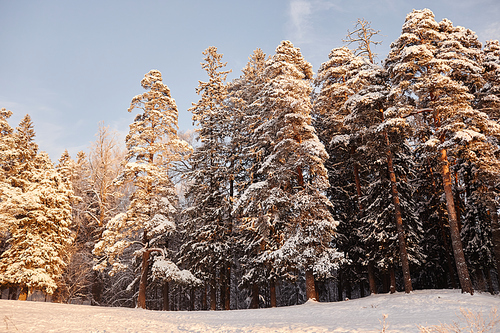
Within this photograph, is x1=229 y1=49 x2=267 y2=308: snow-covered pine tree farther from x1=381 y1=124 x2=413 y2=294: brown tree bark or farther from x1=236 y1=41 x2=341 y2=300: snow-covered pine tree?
x1=381 y1=124 x2=413 y2=294: brown tree bark

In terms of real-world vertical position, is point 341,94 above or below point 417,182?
above

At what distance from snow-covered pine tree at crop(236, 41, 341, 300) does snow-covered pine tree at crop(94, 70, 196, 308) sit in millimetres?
5656

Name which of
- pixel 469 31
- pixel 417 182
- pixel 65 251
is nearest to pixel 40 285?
pixel 65 251

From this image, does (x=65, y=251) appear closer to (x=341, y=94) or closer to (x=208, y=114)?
(x=208, y=114)

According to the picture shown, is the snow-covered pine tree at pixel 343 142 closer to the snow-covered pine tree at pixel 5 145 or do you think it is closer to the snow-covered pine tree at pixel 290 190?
the snow-covered pine tree at pixel 290 190

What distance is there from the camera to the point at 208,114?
2695 cm

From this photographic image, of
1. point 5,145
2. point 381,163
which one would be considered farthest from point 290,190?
point 5,145

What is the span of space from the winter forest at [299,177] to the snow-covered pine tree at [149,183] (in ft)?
0.35

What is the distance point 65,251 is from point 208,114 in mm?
15437

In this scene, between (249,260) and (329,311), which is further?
(249,260)

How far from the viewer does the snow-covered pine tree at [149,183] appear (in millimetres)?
20828

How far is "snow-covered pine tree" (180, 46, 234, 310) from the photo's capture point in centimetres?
2441

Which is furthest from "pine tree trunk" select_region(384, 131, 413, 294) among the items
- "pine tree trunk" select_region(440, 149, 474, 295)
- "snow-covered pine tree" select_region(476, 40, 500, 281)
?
"snow-covered pine tree" select_region(476, 40, 500, 281)

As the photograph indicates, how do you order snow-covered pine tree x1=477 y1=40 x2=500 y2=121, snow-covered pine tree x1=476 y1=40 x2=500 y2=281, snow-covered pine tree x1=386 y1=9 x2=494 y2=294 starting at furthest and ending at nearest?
snow-covered pine tree x1=477 y1=40 x2=500 y2=121
snow-covered pine tree x1=476 y1=40 x2=500 y2=281
snow-covered pine tree x1=386 y1=9 x2=494 y2=294
